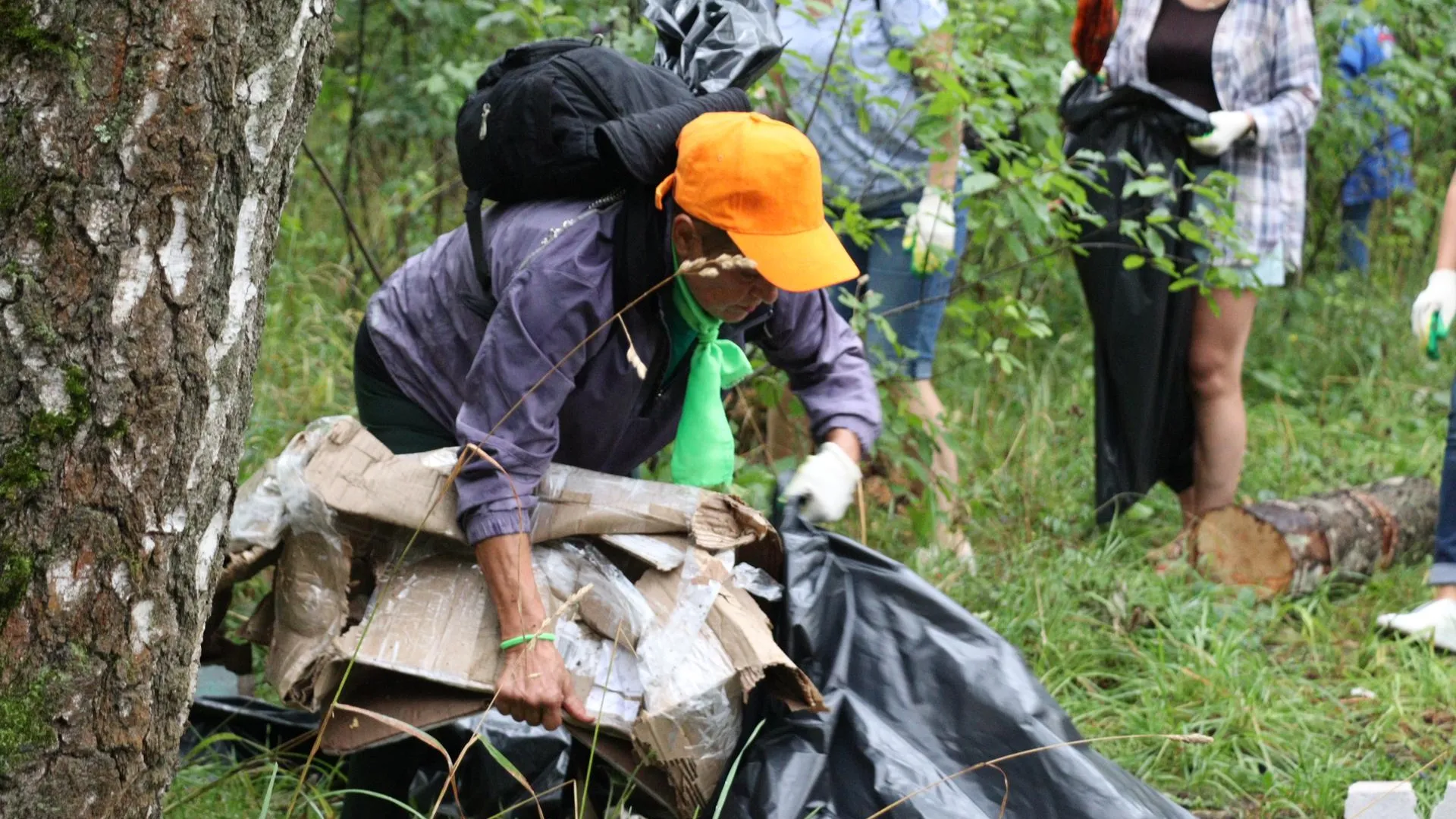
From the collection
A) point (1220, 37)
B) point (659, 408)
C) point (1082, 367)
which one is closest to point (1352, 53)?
point (1082, 367)

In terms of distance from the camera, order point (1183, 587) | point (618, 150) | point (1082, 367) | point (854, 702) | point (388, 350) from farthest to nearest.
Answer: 1. point (1082, 367)
2. point (1183, 587)
3. point (388, 350)
4. point (854, 702)
5. point (618, 150)

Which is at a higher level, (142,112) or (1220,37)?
(142,112)

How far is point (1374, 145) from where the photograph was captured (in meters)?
5.72

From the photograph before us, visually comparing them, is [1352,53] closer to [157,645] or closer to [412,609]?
[412,609]

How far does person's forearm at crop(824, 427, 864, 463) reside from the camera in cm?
238

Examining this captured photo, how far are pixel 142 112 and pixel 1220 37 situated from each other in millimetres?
3303

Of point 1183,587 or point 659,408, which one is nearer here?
point 659,408

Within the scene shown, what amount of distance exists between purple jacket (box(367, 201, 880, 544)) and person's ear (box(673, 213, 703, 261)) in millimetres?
97

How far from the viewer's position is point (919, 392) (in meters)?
3.61

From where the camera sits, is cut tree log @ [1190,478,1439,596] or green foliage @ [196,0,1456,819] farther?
cut tree log @ [1190,478,1439,596]

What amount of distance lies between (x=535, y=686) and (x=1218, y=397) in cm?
267

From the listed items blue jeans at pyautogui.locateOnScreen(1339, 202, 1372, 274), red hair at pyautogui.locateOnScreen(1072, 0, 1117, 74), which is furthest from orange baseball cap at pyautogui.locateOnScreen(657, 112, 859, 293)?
blue jeans at pyautogui.locateOnScreen(1339, 202, 1372, 274)

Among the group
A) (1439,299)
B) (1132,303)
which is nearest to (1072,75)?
(1132,303)

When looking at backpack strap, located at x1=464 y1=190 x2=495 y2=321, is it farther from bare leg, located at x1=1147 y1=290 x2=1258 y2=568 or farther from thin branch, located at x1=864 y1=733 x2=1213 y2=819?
bare leg, located at x1=1147 y1=290 x2=1258 y2=568
